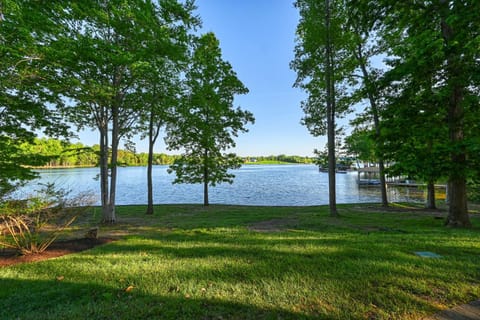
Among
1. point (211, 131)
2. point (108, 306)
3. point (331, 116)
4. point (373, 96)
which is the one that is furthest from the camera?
point (211, 131)

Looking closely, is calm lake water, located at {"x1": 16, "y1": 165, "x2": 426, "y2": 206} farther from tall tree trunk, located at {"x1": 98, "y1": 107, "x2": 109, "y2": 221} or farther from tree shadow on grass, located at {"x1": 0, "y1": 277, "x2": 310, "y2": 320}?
tree shadow on grass, located at {"x1": 0, "y1": 277, "x2": 310, "y2": 320}

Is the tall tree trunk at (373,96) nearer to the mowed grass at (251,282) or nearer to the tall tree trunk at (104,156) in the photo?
the mowed grass at (251,282)

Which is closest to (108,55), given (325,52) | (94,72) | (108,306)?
(94,72)

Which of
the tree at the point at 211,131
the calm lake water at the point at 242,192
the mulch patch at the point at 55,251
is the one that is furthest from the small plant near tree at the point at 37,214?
the tree at the point at 211,131

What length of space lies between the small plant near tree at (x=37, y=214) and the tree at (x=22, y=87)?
37.8 inches

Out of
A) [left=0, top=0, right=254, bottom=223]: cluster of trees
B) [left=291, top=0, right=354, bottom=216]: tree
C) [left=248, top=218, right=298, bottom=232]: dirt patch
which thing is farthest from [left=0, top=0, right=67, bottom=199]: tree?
[left=291, top=0, right=354, bottom=216]: tree

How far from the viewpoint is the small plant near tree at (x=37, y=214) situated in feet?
14.0

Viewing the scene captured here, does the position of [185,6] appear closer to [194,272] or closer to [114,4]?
[114,4]

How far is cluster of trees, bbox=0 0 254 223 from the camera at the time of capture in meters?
5.09

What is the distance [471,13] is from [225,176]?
12.0m

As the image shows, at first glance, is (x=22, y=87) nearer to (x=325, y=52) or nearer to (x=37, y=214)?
(x=37, y=214)

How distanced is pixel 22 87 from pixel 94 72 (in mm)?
1730

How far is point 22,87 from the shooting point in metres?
5.55

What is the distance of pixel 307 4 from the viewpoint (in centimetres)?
935
